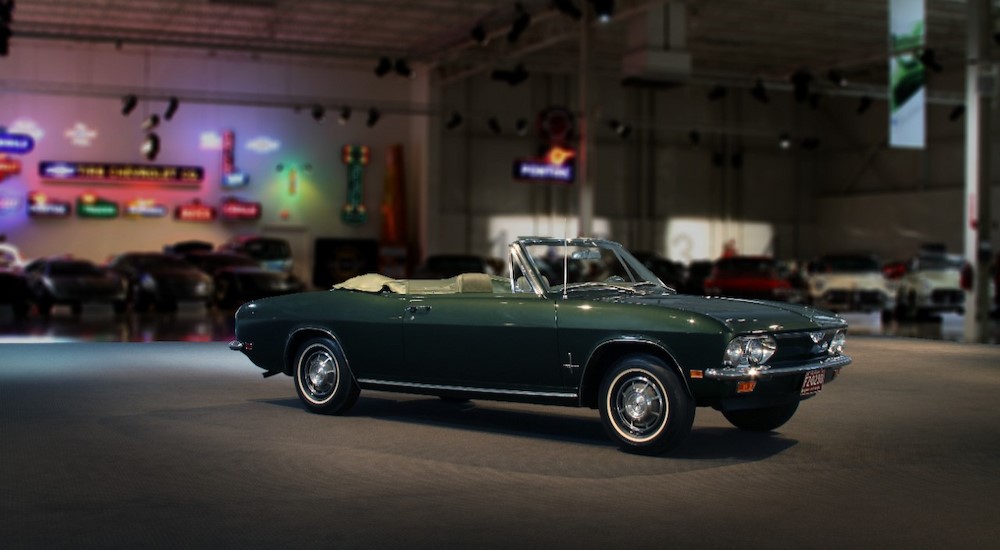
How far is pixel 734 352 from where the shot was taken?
27.0 ft

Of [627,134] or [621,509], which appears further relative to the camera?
[627,134]

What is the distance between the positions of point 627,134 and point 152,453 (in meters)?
37.7

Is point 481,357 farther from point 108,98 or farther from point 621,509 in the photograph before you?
point 108,98

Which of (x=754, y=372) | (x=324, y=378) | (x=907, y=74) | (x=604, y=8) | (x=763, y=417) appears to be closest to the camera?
(x=754, y=372)

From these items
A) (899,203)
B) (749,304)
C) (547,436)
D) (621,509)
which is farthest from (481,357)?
(899,203)

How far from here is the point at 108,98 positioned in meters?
42.1

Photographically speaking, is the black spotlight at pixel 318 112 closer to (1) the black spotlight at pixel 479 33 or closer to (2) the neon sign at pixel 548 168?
(2) the neon sign at pixel 548 168

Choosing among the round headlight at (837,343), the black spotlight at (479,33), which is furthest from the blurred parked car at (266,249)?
the round headlight at (837,343)

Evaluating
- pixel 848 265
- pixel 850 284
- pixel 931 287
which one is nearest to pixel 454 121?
pixel 848 265

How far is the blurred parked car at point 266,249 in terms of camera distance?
39.4m

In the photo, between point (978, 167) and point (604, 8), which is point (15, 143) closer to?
point (604, 8)

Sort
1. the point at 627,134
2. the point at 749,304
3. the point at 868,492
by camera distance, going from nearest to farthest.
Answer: the point at 868,492
the point at 749,304
the point at 627,134

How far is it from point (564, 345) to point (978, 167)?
15374mm

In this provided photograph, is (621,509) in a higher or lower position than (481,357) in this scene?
lower
